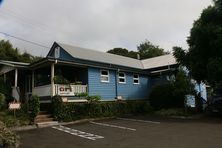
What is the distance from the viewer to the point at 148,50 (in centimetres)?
6862

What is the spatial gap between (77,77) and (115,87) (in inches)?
133

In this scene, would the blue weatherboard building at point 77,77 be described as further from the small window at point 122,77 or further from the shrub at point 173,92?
the shrub at point 173,92

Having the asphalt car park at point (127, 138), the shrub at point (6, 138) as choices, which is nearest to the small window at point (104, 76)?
the asphalt car park at point (127, 138)

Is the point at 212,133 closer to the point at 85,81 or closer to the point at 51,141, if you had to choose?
the point at 51,141

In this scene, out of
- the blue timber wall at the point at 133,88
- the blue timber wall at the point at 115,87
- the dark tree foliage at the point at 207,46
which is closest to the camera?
the dark tree foliage at the point at 207,46

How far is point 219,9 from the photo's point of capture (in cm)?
2094

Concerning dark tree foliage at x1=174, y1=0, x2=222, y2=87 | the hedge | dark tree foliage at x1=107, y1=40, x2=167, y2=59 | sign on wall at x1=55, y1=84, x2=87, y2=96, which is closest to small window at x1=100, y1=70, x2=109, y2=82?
the hedge

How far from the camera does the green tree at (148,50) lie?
208 feet

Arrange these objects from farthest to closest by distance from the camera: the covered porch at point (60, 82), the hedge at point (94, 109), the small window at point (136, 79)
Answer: the small window at point (136, 79), the covered porch at point (60, 82), the hedge at point (94, 109)

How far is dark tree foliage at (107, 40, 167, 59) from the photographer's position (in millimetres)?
59263

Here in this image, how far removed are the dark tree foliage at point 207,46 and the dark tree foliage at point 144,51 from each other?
33.1 metres

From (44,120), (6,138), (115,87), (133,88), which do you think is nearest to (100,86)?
(115,87)

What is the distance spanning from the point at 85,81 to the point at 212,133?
1088 centimetres

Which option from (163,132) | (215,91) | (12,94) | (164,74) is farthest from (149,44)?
(163,132)
